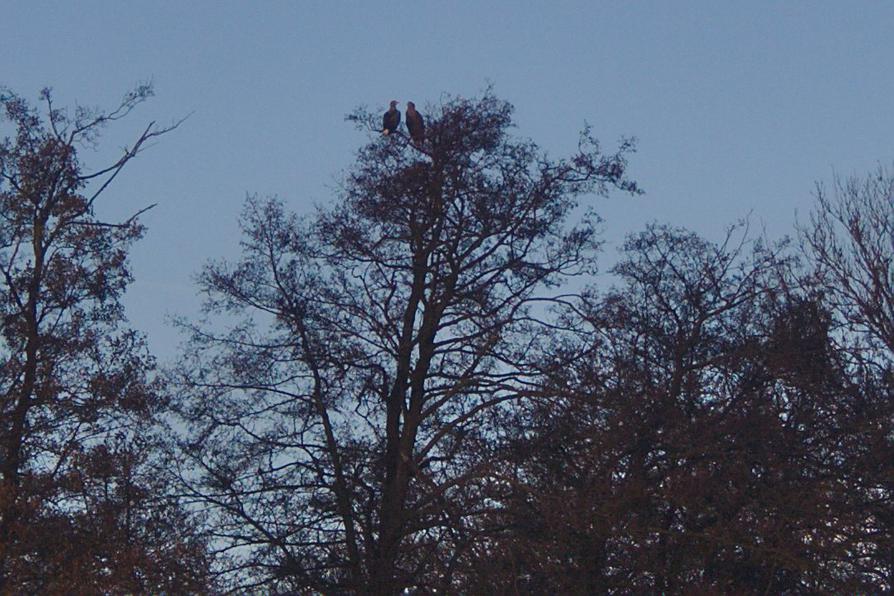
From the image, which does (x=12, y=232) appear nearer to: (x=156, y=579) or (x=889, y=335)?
(x=156, y=579)

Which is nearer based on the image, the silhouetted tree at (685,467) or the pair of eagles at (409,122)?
the silhouetted tree at (685,467)

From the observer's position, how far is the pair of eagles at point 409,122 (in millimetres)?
22812

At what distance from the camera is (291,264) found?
22562mm

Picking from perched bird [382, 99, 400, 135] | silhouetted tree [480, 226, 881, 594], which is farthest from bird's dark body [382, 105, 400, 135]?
silhouetted tree [480, 226, 881, 594]

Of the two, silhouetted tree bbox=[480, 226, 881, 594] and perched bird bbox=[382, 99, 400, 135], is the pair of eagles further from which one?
silhouetted tree bbox=[480, 226, 881, 594]

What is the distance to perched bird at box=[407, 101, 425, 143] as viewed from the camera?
22.8 m

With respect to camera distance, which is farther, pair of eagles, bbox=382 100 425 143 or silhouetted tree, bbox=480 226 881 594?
pair of eagles, bbox=382 100 425 143

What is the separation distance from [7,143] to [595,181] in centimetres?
839

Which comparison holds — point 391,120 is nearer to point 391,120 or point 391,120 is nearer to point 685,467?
point 391,120

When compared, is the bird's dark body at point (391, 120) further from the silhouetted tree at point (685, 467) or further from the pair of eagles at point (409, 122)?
the silhouetted tree at point (685, 467)

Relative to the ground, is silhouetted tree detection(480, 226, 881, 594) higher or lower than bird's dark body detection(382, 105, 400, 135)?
lower

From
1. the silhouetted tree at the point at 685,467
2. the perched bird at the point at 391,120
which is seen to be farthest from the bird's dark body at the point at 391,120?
the silhouetted tree at the point at 685,467

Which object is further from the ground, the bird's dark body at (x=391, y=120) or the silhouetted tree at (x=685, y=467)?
the bird's dark body at (x=391, y=120)

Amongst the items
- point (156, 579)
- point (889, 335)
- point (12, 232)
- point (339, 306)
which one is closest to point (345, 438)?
point (339, 306)
